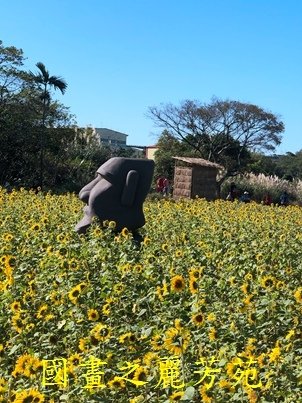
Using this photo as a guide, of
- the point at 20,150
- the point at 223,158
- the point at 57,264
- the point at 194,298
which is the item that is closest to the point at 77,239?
the point at 57,264

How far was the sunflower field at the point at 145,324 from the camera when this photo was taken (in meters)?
2.67

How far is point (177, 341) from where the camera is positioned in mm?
3107

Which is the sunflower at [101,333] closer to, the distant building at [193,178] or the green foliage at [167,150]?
the distant building at [193,178]

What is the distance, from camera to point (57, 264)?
16.4ft

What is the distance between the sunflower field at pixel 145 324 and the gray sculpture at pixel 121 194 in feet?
3.56

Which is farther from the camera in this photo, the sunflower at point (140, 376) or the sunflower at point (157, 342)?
the sunflower at point (157, 342)

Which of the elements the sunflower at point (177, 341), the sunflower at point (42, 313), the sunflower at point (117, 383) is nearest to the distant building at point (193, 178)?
the sunflower at point (42, 313)

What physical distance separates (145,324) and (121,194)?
4.20 metres

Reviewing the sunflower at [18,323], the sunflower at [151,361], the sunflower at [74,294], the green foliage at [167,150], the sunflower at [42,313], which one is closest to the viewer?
the sunflower at [151,361]

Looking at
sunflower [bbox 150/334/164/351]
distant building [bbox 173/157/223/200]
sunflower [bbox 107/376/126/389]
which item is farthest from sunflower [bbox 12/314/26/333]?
distant building [bbox 173/157/223/200]

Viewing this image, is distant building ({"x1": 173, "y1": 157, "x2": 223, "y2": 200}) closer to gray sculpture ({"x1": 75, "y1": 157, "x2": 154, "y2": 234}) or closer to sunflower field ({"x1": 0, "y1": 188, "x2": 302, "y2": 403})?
gray sculpture ({"x1": 75, "y1": 157, "x2": 154, "y2": 234})

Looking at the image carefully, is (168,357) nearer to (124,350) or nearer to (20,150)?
(124,350)

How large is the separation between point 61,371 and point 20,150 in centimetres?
2055

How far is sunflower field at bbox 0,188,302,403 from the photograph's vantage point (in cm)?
267
